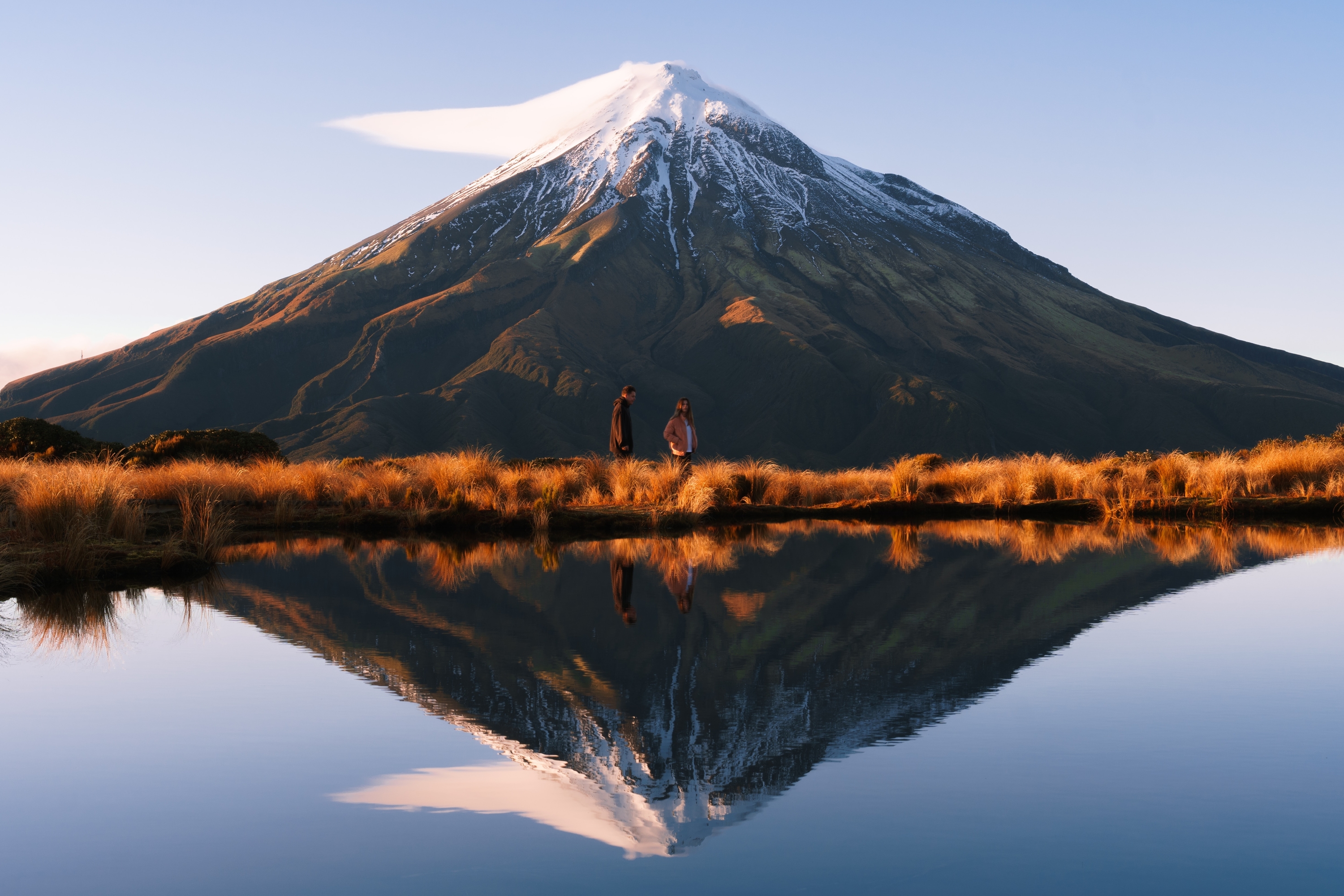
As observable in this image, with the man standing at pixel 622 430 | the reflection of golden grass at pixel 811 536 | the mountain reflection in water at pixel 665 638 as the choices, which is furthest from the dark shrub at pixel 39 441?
the mountain reflection in water at pixel 665 638

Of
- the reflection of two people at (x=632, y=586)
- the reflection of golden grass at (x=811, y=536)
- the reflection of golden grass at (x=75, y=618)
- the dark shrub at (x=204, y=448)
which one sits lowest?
the reflection of golden grass at (x=811, y=536)

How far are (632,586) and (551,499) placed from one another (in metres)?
5.62

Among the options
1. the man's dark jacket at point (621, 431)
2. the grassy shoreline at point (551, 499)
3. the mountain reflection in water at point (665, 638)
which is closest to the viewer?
the mountain reflection in water at point (665, 638)

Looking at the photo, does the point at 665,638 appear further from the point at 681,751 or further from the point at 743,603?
the point at 681,751

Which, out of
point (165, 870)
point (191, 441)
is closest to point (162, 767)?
point (165, 870)

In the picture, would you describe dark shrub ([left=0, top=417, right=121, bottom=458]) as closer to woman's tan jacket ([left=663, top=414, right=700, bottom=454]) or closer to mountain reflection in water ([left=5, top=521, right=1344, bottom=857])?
mountain reflection in water ([left=5, top=521, right=1344, bottom=857])

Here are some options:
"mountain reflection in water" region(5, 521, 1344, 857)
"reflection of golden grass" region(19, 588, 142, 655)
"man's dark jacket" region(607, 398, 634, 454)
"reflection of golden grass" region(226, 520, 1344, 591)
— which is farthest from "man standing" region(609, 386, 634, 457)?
"reflection of golden grass" region(19, 588, 142, 655)

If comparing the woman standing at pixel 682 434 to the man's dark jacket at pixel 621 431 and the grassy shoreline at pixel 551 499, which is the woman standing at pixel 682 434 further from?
the man's dark jacket at pixel 621 431

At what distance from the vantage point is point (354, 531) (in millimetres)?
13000

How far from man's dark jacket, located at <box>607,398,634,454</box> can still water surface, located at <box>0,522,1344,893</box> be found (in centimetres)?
752

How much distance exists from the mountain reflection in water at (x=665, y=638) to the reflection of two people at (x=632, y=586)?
37mm

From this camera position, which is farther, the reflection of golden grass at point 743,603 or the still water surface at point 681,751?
the reflection of golden grass at point 743,603

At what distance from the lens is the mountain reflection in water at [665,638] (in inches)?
144

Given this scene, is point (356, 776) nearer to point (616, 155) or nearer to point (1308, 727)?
point (1308, 727)
